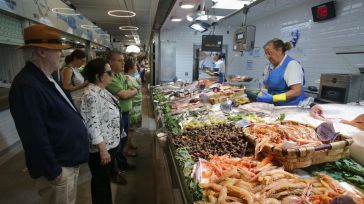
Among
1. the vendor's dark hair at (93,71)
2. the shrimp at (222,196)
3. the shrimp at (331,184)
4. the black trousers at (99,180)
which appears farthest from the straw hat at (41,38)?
the shrimp at (331,184)

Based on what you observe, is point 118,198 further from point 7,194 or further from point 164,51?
point 164,51

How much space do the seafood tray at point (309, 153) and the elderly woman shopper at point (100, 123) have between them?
163 centimetres

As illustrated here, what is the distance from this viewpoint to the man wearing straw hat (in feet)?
5.53

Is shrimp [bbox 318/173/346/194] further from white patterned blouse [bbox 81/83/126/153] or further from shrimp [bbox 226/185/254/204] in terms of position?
white patterned blouse [bbox 81/83/126/153]

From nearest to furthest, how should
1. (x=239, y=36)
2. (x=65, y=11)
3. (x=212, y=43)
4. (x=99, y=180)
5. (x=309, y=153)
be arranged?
(x=309, y=153) < (x=99, y=180) < (x=239, y=36) < (x=65, y=11) < (x=212, y=43)

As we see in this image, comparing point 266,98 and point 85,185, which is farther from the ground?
point 266,98

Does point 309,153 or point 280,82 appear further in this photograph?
point 280,82

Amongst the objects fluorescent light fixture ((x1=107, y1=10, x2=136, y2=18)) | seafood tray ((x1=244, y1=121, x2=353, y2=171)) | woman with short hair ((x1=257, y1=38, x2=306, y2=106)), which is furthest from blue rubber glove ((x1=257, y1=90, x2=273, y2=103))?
fluorescent light fixture ((x1=107, y1=10, x2=136, y2=18))

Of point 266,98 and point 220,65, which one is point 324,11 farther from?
point 220,65

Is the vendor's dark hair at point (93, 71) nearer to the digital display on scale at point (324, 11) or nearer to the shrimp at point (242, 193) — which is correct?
the shrimp at point (242, 193)

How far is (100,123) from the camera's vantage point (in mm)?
2521

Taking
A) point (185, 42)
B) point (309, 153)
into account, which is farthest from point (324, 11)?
point (185, 42)

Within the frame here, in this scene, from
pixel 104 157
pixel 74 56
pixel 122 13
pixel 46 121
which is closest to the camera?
pixel 46 121

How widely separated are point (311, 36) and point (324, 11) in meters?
0.74
